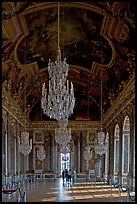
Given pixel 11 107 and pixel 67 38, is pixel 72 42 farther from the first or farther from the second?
pixel 11 107

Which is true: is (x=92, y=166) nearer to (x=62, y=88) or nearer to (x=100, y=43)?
(x=100, y=43)

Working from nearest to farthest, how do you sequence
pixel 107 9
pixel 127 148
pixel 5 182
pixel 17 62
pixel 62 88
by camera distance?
pixel 62 88 → pixel 107 9 → pixel 17 62 → pixel 5 182 → pixel 127 148

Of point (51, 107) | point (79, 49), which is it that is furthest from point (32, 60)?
point (51, 107)

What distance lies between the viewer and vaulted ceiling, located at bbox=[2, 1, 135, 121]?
16.2 metres

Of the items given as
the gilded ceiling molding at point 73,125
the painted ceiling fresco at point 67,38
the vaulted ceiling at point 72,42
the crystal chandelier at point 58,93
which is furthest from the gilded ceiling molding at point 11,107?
the crystal chandelier at point 58,93

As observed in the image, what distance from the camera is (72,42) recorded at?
70.3ft

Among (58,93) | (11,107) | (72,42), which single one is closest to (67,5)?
(72,42)

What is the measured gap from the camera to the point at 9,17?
16.1 metres

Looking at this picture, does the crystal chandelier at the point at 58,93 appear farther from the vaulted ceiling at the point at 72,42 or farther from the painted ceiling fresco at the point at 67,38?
the painted ceiling fresco at the point at 67,38

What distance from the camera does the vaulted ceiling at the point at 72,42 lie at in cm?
1617

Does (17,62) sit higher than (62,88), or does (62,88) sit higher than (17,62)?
(17,62)

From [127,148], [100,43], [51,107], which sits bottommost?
[127,148]

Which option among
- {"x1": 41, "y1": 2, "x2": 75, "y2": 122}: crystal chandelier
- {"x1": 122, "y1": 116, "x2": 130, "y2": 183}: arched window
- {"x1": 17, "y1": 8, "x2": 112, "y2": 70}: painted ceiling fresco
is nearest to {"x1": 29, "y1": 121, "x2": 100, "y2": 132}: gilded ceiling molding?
{"x1": 122, "y1": 116, "x2": 130, "y2": 183}: arched window

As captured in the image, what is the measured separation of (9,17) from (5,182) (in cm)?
1212
